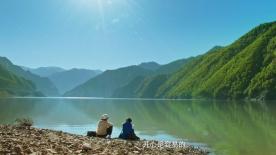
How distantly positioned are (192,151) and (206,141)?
198 inches

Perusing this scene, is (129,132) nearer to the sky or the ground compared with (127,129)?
nearer to the ground

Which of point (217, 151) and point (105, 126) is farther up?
point (105, 126)

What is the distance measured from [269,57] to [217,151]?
629 ft

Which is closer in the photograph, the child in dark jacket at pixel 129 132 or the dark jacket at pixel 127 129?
the child in dark jacket at pixel 129 132

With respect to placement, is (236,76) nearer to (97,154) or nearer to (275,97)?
(275,97)

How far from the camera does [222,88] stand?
19962cm

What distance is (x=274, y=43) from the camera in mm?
190250

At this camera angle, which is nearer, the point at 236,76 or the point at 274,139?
the point at 274,139

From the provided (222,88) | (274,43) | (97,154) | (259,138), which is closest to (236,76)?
(222,88)

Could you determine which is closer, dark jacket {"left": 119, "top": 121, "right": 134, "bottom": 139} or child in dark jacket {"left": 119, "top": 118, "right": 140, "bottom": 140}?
child in dark jacket {"left": 119, "top": 118, "right": 140, "bottom": 140}

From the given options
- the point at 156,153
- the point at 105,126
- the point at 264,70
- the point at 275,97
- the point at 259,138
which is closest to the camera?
the point at 156,153

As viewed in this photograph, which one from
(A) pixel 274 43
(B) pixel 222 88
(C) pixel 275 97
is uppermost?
(A) pixel 274 43

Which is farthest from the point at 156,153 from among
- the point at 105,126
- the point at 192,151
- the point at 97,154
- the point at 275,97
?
the point at 275,97

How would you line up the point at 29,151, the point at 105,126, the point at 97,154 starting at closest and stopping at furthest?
1. the point at 29,151
2. the point at 97,154
3. the point at 105,126
